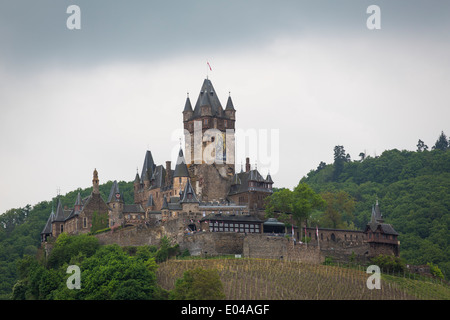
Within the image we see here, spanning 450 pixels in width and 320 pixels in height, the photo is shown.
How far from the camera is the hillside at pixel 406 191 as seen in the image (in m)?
130

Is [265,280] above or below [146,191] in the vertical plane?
below

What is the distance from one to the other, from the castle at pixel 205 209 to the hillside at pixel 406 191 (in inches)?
521

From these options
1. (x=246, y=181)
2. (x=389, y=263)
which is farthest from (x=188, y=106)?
(x=389, y=263)

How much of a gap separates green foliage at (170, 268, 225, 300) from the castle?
14.5m

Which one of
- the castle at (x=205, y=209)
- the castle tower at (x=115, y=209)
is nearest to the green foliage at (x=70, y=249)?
the castle at (x=205, y=209)

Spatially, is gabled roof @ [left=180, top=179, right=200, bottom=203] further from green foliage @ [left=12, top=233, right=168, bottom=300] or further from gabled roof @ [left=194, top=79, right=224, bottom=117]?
gabled roof @ [left=194, top=79, right=224, bottom=117]

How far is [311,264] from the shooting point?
3971 inches

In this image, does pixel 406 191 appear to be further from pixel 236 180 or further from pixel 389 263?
pixel 389 263

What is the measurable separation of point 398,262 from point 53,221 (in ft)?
130

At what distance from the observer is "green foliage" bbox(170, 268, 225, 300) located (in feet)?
278

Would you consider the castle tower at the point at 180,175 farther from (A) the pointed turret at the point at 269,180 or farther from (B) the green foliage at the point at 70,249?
(B) the green foliage at the point at 70,249

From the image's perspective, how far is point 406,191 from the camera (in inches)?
6152
